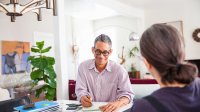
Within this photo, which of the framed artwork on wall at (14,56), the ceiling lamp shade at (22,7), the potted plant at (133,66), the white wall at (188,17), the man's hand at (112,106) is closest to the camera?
the man's hand at (112,106)

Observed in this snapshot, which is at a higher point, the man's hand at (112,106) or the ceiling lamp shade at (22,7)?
the ceiling lamp shade at (22,7)

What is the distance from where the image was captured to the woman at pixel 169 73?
819mm

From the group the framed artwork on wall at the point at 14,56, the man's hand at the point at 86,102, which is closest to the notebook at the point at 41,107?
the man's hand at the point at 86,102

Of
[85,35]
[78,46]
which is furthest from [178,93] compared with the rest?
[85,35]

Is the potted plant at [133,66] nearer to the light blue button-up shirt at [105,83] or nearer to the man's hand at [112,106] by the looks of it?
the light blue button-up shirt at [105,83]

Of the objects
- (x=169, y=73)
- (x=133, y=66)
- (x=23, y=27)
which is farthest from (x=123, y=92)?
(x=133, y=66)

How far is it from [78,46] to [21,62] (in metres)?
2.46

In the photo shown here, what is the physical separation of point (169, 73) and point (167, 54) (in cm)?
7

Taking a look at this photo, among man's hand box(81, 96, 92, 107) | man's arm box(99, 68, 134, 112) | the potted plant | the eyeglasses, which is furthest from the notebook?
the potted plant

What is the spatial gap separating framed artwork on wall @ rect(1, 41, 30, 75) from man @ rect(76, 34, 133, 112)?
3733 millimetres

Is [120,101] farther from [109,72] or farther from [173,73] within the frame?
[173,73]

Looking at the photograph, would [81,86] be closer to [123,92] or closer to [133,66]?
[123,92]

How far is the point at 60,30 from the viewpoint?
12.0 feet

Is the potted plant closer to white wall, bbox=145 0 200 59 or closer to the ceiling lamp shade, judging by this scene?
white wall, bbox=145 0 200 59
